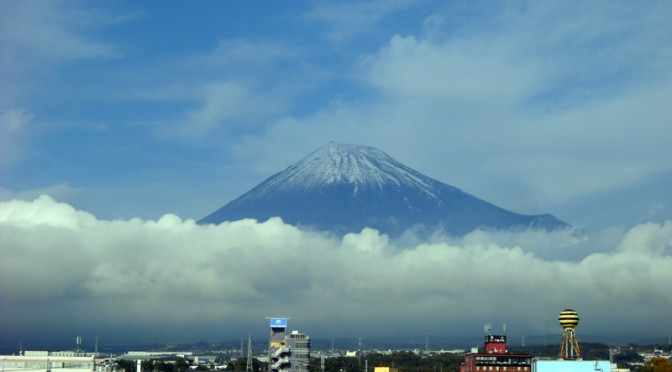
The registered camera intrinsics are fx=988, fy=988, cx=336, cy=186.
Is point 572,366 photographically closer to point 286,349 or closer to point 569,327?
point 569,327

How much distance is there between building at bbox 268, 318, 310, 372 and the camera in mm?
168875

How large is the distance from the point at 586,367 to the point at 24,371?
11206cm

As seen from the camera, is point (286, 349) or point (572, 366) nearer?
point (572, 366)

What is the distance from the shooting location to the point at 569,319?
169 metres

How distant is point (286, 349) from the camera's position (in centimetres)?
16875

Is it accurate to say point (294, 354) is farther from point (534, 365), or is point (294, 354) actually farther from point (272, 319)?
point (534, 365)

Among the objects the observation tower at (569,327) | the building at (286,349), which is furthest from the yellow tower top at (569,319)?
the building at (286,349)

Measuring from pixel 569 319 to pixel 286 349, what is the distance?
48.7m

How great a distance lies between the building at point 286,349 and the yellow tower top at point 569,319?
146ft

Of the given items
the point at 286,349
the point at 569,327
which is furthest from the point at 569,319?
the point at 286,349

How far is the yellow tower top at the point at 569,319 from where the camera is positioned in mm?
169375

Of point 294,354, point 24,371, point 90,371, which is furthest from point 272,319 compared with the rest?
point 24,371

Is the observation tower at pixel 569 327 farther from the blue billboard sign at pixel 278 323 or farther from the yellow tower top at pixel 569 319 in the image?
the blue billboard sign at pixel 278 323

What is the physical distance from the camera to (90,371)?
192 m
